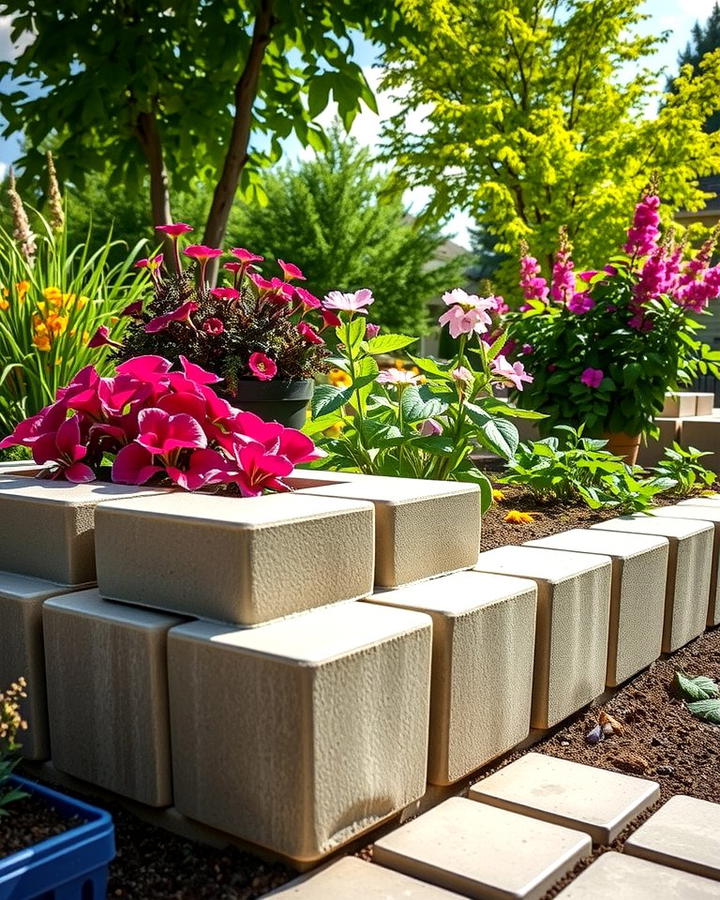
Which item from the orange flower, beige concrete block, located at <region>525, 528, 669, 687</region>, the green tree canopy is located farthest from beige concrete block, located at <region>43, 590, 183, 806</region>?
the green tree canopy

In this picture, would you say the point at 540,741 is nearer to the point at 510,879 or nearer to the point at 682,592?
the point at 510,879

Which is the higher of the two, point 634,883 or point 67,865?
point 67,865

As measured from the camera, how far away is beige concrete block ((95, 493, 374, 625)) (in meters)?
1.48

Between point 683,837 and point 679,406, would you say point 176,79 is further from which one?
point 683,837

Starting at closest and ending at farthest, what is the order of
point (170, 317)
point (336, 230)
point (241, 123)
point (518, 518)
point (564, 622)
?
point (564, 622) < point (170, 317) < point (518, 518) < point (241, 123) < point (336, 230)

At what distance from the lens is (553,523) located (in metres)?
2.95

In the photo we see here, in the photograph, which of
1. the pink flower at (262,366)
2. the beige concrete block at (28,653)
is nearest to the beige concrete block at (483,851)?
the beige concrete block at (28,653)

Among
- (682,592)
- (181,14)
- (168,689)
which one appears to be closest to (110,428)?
(168,689)

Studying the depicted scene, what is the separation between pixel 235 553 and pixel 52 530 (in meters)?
0.50

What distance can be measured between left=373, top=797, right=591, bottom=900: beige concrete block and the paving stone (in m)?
0.12

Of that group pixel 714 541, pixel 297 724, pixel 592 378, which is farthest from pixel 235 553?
pixel 592 378

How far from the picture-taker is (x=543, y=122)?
11922 mm

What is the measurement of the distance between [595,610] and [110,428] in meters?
1.26

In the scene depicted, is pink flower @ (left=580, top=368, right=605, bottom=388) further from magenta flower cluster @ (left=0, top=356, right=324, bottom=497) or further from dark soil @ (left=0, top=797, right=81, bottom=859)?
dark soil @ (left=0, top=797, right=81, bottom=859)
